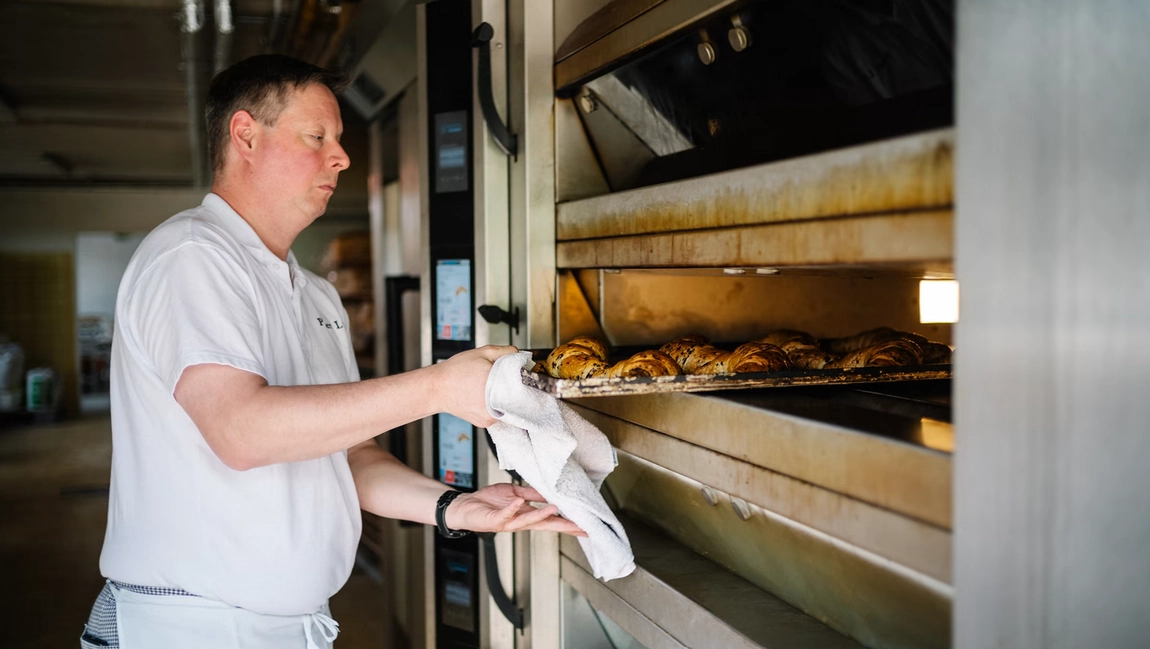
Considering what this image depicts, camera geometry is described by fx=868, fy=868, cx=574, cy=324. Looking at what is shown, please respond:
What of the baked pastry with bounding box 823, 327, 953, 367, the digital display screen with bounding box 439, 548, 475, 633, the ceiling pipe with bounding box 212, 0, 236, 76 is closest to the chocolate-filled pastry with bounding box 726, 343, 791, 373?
the baked pastry with bounding box 823, 327, 953, 367

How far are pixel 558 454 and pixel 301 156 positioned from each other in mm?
776

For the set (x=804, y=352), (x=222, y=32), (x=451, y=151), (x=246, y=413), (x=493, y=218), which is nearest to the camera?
(x=246, y=413)

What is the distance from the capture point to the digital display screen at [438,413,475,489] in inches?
92.0

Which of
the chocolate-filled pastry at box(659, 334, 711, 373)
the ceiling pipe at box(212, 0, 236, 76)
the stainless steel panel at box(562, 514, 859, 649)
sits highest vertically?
the ceiling pipe at box(212, 0, 236, 76)

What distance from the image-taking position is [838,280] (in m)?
2.03

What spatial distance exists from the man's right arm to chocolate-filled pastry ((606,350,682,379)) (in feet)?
0.84

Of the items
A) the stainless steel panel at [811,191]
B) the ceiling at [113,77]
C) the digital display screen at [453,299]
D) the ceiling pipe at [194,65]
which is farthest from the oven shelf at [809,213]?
the ceiling pipe at [194,65]

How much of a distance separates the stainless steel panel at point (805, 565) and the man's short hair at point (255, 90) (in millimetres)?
1016

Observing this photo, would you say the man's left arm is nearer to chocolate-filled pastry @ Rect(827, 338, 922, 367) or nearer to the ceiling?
chocolate-filled pastry @ Rect(827, 338, 922, 367)

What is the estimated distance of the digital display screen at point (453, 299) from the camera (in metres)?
2.28

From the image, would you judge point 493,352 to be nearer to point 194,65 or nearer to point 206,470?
point 206,470

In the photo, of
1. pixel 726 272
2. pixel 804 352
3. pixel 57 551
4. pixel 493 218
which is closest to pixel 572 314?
pixel 493 218

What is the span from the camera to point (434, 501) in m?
1.85

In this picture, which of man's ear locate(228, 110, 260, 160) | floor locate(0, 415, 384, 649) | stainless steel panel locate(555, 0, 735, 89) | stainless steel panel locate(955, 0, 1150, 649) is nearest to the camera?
stainless steel panel locate(955, 0, 1150, 649)
